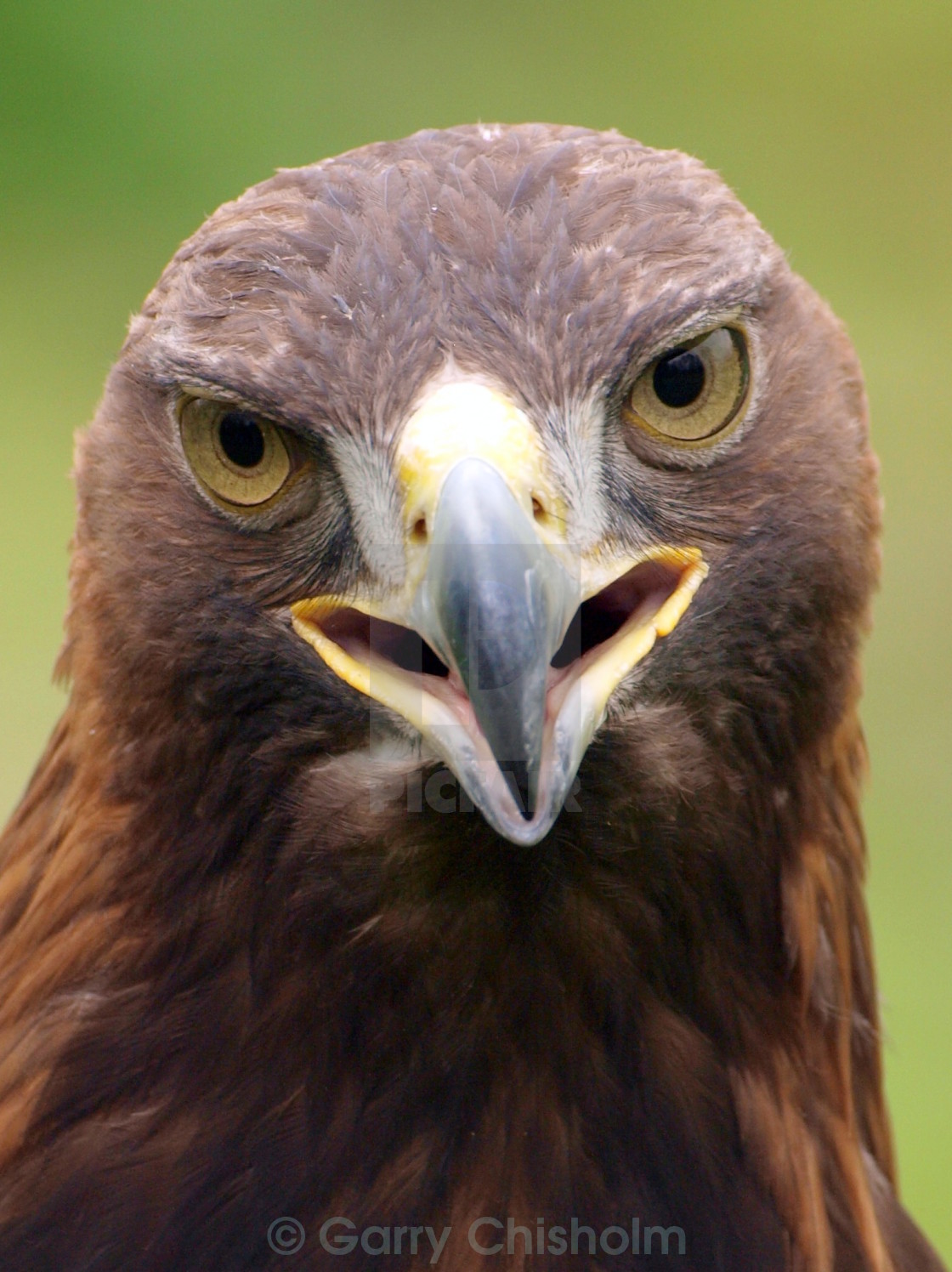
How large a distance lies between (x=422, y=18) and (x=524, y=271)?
6016 millimetres

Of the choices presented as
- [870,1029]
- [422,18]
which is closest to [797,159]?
[422,18]

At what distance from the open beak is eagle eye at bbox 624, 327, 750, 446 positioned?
13 cm

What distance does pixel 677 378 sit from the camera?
2137mm

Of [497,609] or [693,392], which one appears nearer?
[497,609]

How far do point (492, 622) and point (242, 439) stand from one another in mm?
411

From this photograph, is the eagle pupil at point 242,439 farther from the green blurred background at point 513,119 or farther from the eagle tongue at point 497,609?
the green blurred background at point 513,119

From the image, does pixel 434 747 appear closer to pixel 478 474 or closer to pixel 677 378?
pixel 478 474

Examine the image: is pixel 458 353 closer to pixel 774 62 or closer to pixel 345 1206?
pixel 345 1206

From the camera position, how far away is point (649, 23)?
799 cm

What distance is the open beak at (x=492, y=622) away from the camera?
1.87 m

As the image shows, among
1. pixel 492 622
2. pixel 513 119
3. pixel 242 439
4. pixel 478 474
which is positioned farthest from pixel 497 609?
pixel 513 119

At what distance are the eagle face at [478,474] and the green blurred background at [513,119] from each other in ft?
11.8

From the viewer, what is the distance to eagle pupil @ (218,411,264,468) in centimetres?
210

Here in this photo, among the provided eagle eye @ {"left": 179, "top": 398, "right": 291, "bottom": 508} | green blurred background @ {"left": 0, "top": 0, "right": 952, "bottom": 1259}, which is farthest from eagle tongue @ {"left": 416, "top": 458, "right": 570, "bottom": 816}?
green blurred background @ {"left": 0, "top": 0, "right": 952, "bottom": 1259}
